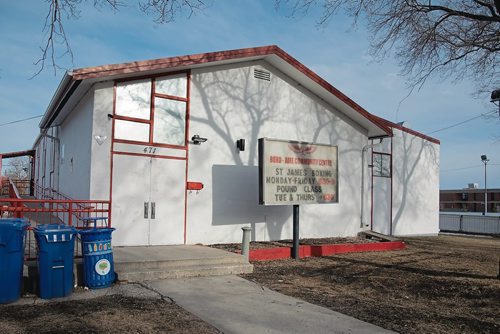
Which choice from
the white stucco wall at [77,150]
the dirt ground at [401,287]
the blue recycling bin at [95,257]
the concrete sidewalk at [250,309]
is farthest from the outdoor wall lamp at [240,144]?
the blue recycling bin at [95,257]

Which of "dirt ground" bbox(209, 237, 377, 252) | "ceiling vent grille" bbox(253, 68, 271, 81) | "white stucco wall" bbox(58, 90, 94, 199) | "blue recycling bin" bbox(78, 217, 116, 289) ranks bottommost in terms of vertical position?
"dirt ground" bbox(209, 237, 377, 252)

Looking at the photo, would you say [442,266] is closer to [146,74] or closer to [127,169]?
[127,169]

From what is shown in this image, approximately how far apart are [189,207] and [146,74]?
144 inches

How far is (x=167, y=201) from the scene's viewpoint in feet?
37.3

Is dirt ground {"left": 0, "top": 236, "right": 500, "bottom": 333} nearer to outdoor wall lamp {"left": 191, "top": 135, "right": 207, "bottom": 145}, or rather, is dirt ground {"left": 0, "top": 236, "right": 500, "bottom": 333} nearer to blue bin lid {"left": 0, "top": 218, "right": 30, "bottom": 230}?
blue bin lid {"left": 0, "top": 218, "right": 30, "bottom": 230}

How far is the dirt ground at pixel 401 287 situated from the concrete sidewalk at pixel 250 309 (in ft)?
1.43

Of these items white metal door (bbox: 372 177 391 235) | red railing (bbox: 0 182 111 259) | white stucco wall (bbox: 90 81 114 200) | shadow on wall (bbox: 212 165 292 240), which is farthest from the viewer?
white metal door (bbox: 372 177 391 235)

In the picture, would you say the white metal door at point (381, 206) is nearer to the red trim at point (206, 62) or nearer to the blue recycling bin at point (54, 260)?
the red trim at point (206, 62)

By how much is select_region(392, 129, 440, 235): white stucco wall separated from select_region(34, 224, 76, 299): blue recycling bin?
15504 millimetres

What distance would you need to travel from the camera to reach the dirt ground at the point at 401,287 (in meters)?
6.48

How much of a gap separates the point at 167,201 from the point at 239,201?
233 centimetres

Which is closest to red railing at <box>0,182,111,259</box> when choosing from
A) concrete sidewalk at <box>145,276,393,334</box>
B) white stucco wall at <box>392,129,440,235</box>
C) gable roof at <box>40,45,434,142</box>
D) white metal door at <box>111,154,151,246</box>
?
white metal door at <box>111,154,151,246</box>

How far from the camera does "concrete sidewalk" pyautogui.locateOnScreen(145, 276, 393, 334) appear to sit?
5828mm

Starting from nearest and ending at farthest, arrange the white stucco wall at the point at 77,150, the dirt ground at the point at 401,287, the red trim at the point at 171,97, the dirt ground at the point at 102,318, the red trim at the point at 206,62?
the dirt ground at the point at 102,318 → the dirt ground at the point at 401,287 → the red trim at the point at 206,62 → the white stucco wall at the point at 77,150 → the red trim at the point at 171,97
